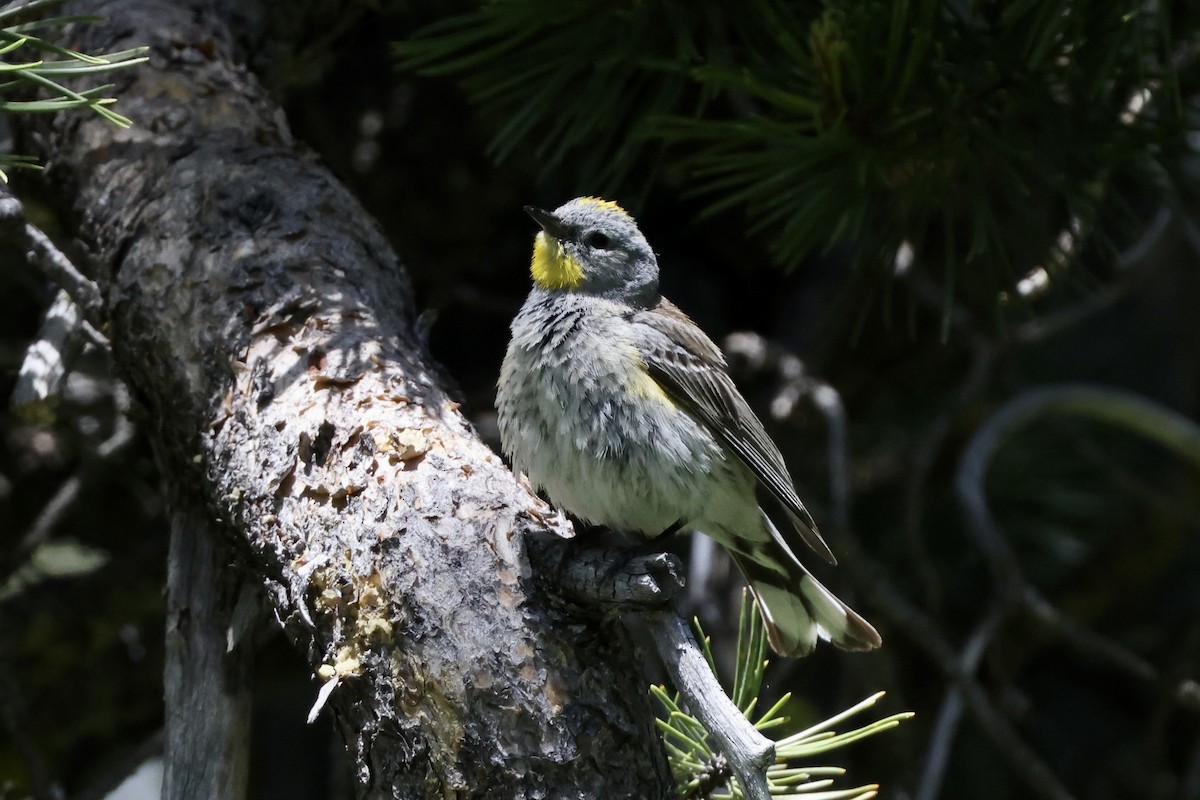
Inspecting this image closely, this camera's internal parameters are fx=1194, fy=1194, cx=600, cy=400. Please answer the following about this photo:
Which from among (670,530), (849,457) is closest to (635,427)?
(670,530)

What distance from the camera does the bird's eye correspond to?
3232 millimetres

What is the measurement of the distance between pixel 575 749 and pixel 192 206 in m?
1.57

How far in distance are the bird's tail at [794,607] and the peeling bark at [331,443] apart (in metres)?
0.81

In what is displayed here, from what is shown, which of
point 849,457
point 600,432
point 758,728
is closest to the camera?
point 758,728

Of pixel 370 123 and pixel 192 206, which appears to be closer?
pixel 192 206

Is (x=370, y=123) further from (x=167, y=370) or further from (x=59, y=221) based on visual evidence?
(x=167, y=370)

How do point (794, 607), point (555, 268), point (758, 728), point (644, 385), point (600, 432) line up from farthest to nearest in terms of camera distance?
point (555, 268), point (794, 607), point (644, 385), point (600, 432), point (758, 728)

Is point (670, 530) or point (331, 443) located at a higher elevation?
point (331, 443)

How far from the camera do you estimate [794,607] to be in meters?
2.95

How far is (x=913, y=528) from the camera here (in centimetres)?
417

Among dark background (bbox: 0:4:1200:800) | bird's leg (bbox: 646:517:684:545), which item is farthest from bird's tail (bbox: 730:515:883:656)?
dark background (bbox: 0:4:1200:800)

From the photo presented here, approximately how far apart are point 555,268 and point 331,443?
1.07 metres

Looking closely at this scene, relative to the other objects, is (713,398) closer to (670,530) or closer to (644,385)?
(644,385)

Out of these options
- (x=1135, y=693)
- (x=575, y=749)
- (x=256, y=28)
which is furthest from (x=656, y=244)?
(x=1135, y=693)
